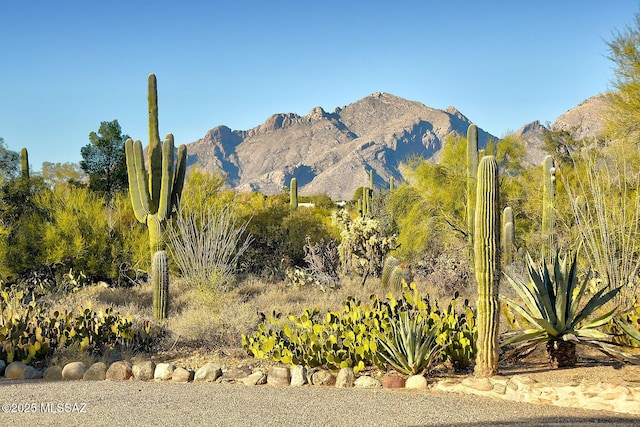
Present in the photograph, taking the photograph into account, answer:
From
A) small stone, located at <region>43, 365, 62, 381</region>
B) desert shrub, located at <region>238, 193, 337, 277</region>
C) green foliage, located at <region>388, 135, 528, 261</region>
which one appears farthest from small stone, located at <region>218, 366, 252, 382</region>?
green foliage, located at <region>388, 135, 528, 261</region>

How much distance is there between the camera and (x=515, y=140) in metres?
19.2

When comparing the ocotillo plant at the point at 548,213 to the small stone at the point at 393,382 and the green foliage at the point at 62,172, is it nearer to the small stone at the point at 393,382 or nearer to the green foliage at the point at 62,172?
the small stone at the point at 393,382

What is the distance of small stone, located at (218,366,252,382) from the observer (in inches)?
252

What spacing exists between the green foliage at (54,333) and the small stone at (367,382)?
10.9 ft

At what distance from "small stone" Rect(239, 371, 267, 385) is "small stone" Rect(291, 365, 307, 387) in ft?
0.96

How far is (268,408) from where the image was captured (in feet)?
16.6

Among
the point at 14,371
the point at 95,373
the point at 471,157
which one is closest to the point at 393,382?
the point at 95,373

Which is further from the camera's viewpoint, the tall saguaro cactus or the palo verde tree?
the palo verde tree

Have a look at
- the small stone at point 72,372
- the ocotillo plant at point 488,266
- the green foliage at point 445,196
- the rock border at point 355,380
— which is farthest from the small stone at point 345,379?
the green foliage at point 445,196

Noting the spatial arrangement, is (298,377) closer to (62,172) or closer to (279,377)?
(279,377)

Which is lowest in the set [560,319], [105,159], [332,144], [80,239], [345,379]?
[345,379]

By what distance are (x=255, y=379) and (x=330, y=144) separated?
160 metres

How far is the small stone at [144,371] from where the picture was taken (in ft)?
21.6

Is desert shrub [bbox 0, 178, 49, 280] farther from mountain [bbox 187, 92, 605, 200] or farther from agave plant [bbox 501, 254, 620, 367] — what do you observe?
mountain [bbox 187, 92, 605, 200]
